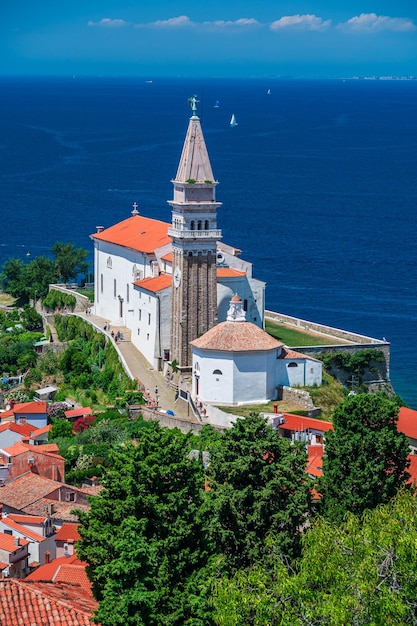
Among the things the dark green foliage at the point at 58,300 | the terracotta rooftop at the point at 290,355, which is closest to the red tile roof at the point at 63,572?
the terracotta rooftop at the point at 290,355

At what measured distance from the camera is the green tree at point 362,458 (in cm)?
3198

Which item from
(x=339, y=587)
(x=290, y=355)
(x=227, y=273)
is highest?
(x=339, y=587)

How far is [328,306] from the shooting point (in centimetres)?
7762

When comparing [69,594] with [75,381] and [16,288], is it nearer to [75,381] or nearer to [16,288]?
[75,381]

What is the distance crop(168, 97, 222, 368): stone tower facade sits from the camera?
171ft

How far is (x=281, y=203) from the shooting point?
11975 cm

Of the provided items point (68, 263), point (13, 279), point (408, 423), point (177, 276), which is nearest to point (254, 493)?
point (408, 423)

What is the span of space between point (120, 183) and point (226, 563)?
346ft

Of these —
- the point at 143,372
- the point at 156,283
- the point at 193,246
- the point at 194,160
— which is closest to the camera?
the point at 194,160

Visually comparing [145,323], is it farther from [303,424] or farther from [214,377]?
[303,424]

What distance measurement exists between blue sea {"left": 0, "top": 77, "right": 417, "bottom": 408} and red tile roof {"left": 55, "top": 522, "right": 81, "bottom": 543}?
27868 mm

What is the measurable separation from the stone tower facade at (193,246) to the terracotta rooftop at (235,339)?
105 inches

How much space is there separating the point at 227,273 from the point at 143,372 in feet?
17.7

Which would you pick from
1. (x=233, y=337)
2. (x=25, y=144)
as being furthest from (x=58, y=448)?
(x=25, y=144)
